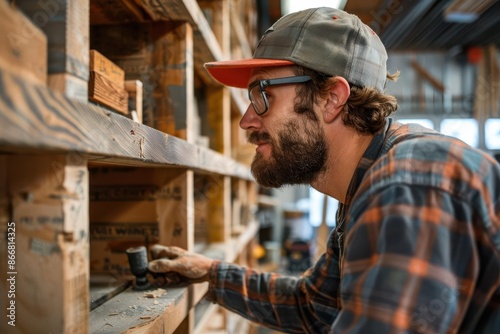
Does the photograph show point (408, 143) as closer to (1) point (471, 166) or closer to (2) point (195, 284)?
(1) point (471, 166)

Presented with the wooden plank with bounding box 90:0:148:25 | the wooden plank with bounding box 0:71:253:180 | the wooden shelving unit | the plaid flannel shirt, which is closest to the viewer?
the wooden plank with bounding box 0:71:253:180

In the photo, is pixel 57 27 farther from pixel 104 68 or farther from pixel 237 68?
pixel 237 68

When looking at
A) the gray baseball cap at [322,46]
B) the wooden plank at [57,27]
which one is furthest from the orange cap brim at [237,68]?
the wooden plank at [57,27]

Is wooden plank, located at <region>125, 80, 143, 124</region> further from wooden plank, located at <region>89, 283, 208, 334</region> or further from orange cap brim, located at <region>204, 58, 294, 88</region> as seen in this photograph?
wooden plank, located at <region>89, 283, 208, 334</region>

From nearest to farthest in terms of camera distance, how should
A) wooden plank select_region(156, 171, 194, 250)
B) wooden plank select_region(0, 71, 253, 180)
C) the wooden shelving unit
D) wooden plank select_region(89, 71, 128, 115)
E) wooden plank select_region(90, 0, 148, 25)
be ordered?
wooden plank select_region(0, 71, 253, 180), the wooden shelving unit, wooden plank select_region(89, 71, 128, 115), wooden plank select_region(90, 0, 148, 25), wooden plank select_region(156, 171, 194, 250)

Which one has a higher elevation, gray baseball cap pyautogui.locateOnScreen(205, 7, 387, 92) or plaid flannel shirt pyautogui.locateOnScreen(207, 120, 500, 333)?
gray baseball cap pyautogui.locateOnScreen(205, 7, 387, 92)

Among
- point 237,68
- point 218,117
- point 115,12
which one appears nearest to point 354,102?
point 237,68

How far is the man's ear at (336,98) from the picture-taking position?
4.70 feet


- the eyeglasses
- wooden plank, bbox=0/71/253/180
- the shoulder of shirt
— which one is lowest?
the shoulder of shirt

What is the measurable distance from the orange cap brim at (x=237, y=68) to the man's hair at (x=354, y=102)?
Result: 0.11 metres

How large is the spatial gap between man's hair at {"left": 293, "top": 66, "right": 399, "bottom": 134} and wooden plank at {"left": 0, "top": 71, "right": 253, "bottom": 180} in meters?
Answer: 0.61

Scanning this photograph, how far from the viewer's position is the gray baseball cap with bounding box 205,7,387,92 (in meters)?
1.40

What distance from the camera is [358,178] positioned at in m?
1.34

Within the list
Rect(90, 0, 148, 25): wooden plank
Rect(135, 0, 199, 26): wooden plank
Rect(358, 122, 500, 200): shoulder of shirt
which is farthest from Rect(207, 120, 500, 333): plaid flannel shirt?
Rect(90, 0, 148, 25): wooden plank
